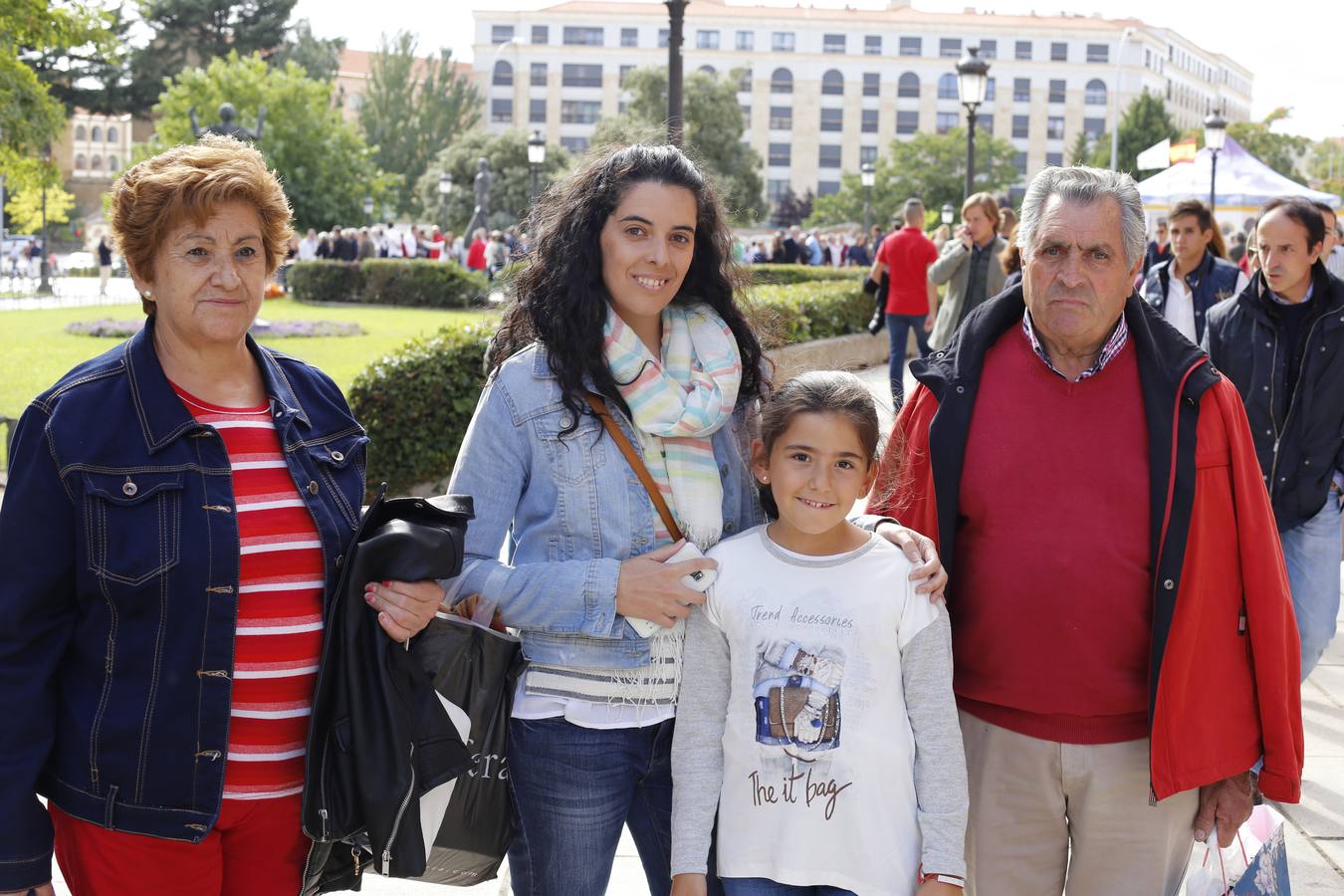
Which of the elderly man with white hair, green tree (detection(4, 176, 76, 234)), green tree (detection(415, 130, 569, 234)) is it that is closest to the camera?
the elderly man with white hair

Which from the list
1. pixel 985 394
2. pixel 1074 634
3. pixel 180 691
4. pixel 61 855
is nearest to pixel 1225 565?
pixel 1074 634

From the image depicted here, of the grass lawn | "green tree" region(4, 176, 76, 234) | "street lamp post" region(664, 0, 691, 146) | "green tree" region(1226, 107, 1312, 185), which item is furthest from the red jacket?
"green tree" region(1226, 107, 1312, 185)

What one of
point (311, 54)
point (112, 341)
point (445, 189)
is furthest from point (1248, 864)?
point (311, 54)

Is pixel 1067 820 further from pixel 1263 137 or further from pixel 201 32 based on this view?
pixel 1263 137

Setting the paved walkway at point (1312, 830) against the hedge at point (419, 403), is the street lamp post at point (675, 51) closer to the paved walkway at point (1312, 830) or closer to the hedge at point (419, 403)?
the hedge at point (419, 403)

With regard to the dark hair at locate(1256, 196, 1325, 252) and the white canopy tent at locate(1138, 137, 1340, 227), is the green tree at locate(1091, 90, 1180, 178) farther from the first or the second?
the dark hair at locate(1256, 196, 1325, 252)

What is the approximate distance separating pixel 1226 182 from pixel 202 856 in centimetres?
2706

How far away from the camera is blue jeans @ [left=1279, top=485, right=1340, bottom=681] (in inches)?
187

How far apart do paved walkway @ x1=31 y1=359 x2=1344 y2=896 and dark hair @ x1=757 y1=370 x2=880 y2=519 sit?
0.15 metres

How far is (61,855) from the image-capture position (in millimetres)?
2391

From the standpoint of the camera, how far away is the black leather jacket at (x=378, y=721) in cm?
236

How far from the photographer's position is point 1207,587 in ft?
8.84

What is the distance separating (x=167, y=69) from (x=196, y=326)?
62.9 metres

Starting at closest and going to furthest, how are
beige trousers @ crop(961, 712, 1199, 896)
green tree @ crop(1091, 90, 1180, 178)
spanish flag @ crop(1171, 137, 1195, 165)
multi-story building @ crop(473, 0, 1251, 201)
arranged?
beige trousers @ crop(961, 712, 1199, 896) → spanish flag @ crop(1171, 137, 1195, 165) → green tree @ crop(1091, 90, 1180, 178) → multi-story building @ crop(473, 0, 1251, 201)
